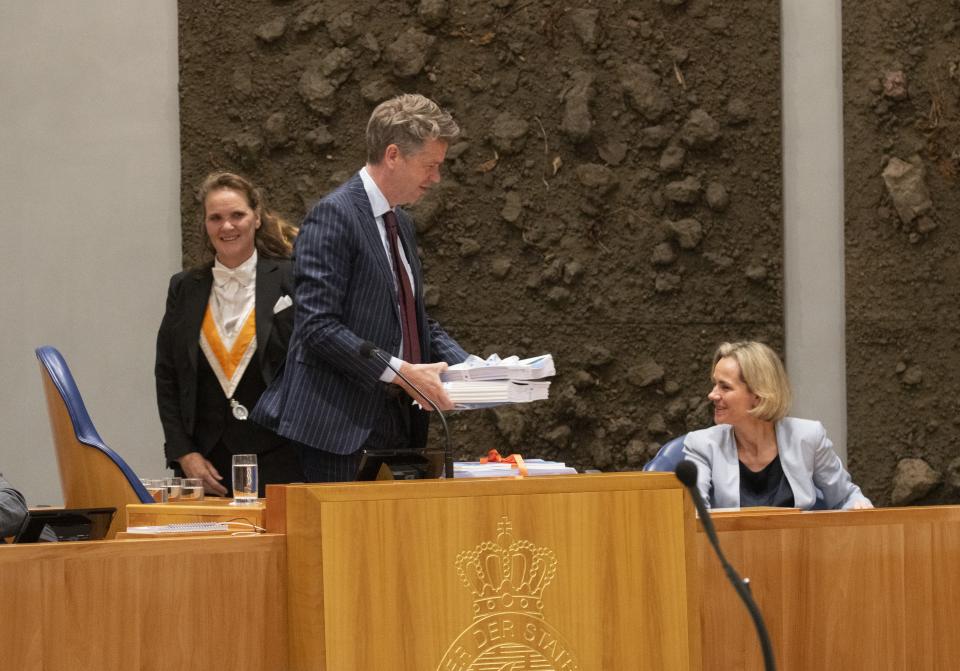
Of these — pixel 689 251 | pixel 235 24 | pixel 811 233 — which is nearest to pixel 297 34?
pixel 235 24

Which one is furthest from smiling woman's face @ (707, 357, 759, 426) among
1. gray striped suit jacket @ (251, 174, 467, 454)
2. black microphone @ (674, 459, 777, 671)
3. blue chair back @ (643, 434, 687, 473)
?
black microphone @ (674, 459, 777, 671)

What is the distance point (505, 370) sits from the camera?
8.91 ft

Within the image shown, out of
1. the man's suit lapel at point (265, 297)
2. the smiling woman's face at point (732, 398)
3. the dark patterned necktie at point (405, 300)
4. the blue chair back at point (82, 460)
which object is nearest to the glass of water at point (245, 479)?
the blue chair back at point (82, 460)

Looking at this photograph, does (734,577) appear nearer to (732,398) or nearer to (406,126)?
(406,126)

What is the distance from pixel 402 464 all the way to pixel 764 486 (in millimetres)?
1528

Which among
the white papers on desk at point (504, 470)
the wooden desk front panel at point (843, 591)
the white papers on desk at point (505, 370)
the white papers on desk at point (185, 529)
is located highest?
the white papers on desk at point (505, 370)

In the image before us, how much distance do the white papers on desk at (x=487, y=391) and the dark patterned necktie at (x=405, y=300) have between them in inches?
17.3

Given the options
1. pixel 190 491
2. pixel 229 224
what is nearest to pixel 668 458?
pixel 190 491

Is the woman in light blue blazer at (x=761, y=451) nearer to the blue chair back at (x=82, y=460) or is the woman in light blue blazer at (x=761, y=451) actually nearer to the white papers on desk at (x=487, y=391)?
the white papers on desk at (x=487, y=391)

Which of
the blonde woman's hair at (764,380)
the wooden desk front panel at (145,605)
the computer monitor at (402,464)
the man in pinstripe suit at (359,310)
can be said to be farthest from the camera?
the blonde woman's hair at (764,380)

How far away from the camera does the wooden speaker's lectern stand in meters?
2.07

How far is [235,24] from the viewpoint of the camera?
4.87 meters

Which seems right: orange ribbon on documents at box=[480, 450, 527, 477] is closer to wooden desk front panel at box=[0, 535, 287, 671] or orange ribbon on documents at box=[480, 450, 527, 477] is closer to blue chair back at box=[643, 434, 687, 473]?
wooden desk front panel at box=[0, 535, 287, 671]

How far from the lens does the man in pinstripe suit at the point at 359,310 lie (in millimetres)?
3023
